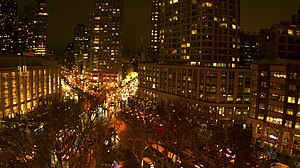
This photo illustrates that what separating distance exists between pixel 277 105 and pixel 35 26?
15281 cm

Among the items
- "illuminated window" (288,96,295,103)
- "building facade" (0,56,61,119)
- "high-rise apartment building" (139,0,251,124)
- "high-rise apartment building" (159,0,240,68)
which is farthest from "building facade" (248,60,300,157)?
"building facade" (0,56,61,119)

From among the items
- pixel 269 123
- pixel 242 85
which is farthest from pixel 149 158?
pixel 242 85

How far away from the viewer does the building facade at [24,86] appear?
133 ft

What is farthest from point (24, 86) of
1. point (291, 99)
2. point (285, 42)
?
point (285, 42)

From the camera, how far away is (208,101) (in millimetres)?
56438

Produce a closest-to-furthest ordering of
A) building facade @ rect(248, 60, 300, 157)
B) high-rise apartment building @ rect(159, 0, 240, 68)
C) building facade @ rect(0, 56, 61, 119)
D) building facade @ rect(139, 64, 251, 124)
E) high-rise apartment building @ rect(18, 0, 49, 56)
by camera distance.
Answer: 1. building facade @ rect(248, 60, 300, 157)
2. building facade @ rect(0, 56, 61, 119)
3. building facade @ rect(139, 64, 251, 124)
4. high-rise apartment building @ rect(159, 0, 240, 68)
5. high-rise apartment building @ rect(18, 0, 49, 56)

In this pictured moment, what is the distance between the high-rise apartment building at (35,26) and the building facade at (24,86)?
100 meters

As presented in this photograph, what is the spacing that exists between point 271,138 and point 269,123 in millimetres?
2233

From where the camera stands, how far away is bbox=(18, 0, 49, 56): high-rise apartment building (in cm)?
15775

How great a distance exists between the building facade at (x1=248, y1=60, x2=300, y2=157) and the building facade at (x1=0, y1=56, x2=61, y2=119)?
3273 centimetres

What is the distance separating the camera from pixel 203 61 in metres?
62.4

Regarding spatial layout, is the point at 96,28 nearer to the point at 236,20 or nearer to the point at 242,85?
the point at 236,20

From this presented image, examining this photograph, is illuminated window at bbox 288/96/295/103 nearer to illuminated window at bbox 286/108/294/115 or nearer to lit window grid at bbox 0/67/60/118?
illuminated window at bbox 286/108/294/115

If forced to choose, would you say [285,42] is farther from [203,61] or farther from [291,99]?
[291,99]
